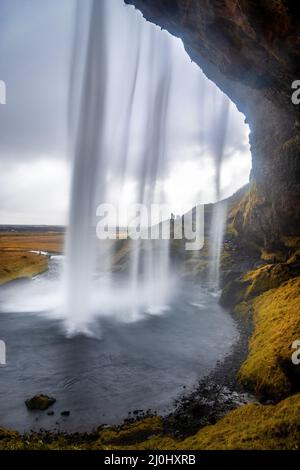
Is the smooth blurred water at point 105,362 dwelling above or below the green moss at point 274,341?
below

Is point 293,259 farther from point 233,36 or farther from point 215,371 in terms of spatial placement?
point 233,36

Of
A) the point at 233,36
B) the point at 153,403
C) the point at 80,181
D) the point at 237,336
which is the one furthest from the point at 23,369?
the point at 233,36

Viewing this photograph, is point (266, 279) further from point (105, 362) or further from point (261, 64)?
point (261, 64)

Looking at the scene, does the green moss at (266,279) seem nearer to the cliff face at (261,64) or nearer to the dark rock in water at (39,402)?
the cliff face at (261,64)

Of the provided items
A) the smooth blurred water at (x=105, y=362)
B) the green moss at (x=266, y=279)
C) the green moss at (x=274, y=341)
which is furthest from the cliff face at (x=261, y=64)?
the smooth blurred water at (x=105, y=362)

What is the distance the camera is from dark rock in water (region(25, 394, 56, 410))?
16500 millimetres

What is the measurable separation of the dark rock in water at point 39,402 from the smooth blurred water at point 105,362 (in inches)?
12.8

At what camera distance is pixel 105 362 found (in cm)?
2275

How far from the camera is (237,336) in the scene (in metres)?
27.4

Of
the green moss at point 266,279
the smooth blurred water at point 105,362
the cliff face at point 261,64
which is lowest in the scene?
the smooth blurred water at point 105,362

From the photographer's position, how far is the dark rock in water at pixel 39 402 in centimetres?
1650

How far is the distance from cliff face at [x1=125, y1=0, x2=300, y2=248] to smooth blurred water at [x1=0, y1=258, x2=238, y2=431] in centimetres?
1652

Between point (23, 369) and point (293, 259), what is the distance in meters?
29.7

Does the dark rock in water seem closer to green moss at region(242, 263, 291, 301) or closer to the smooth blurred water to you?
the smooth blurred water
